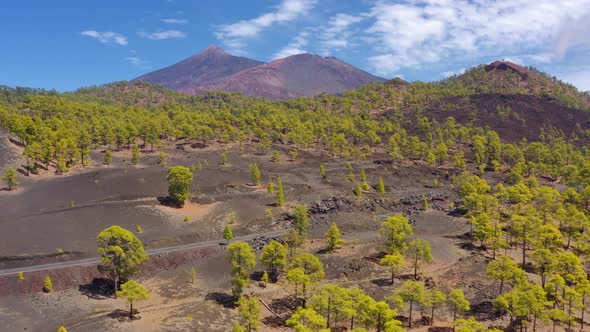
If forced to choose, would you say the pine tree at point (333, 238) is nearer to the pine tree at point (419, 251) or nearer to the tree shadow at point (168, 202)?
the pine tree at point (419, 251)

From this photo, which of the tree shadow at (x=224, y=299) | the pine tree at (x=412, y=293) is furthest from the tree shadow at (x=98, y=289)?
the pine tree at (x=412, y=293)

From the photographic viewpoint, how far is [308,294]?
5081 cm

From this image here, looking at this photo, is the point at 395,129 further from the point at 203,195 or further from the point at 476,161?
the point at 203,195

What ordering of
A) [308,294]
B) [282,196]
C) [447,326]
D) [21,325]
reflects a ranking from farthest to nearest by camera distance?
[282,196] < [308,294] < [447,326] < [21,325]

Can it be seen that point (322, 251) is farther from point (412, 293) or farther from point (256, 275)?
point (412, 293)

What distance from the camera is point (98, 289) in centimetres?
5072

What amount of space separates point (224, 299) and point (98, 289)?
1596 cm

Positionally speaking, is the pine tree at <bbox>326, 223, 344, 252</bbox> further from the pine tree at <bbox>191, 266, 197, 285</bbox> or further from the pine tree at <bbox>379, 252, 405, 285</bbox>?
the pine tree at <bbox>191, 266, 197, 285</bbox>

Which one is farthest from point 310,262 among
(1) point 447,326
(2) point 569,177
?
(2) point 569,177

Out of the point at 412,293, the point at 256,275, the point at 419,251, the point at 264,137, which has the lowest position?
the point at 256,275

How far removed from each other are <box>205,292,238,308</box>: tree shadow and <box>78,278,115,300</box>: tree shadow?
12.1m

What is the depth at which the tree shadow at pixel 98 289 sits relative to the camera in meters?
49.3

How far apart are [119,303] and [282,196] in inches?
1645

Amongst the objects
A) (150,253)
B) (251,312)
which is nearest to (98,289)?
(150,253)
